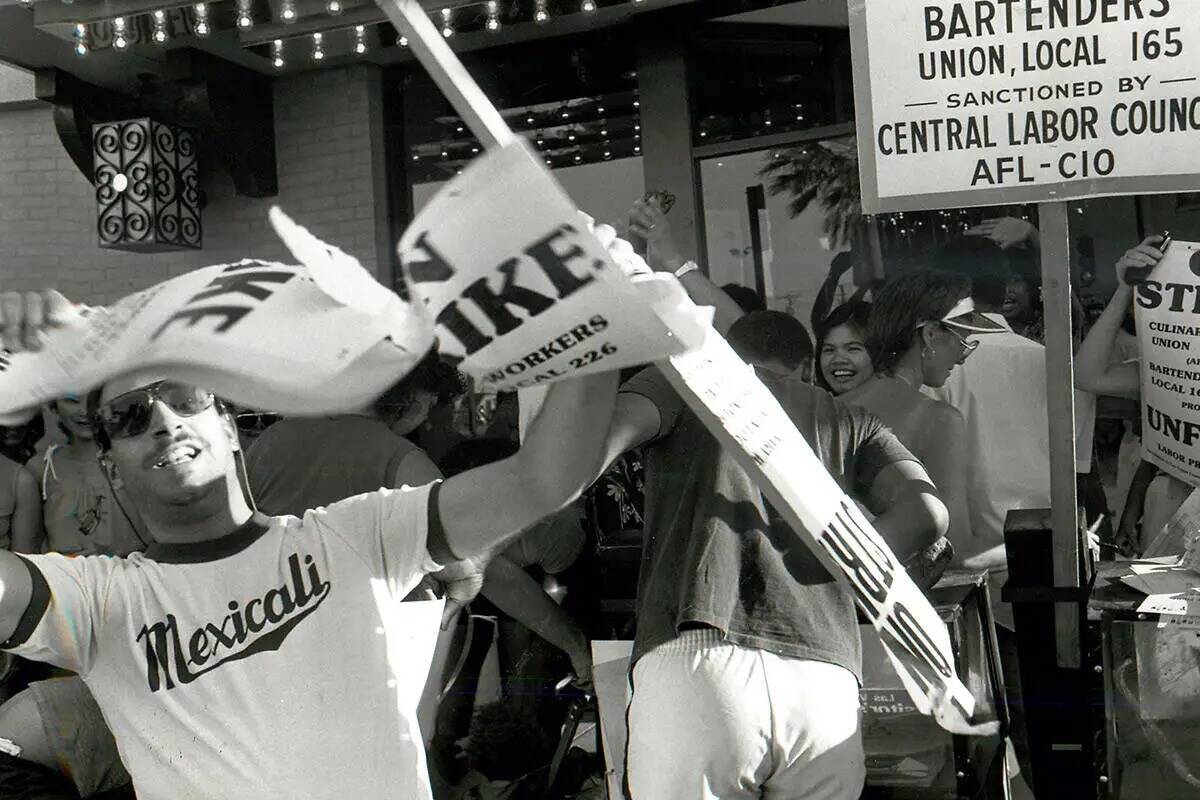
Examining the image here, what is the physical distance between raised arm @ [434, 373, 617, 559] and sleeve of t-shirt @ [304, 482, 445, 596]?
54mm

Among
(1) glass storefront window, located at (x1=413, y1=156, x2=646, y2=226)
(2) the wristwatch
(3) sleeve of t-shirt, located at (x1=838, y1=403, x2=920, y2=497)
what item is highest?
(1) glass storefront window, located at (x1=413, y1=156, x2=646, y2=226)

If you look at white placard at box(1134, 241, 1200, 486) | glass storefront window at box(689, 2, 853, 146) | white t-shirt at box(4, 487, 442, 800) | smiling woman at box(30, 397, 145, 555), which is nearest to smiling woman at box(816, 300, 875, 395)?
white placard at box(1134, 241, 1200, 486)

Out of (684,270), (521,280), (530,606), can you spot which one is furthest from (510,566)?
(521,280)

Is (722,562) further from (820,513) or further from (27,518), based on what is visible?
(27,518)

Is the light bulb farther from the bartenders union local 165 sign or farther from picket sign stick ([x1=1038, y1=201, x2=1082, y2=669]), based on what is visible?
picket sign stick ([x1=1038, y1=201, x2=1082, y2=669])

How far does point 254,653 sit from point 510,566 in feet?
5.59

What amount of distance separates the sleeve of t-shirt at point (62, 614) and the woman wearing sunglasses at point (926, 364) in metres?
2.13

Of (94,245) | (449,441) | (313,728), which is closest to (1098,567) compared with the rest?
(449,441)

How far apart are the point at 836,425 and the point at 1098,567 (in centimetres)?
111

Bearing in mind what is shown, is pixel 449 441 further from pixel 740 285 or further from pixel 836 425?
pixel 836 425

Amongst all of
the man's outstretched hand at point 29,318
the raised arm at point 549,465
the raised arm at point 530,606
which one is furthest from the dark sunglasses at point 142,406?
the raised arm at point 530,606

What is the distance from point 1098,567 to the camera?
3.41 m

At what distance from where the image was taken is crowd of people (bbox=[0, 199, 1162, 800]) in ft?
6.32

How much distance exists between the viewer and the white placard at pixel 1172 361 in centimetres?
339
